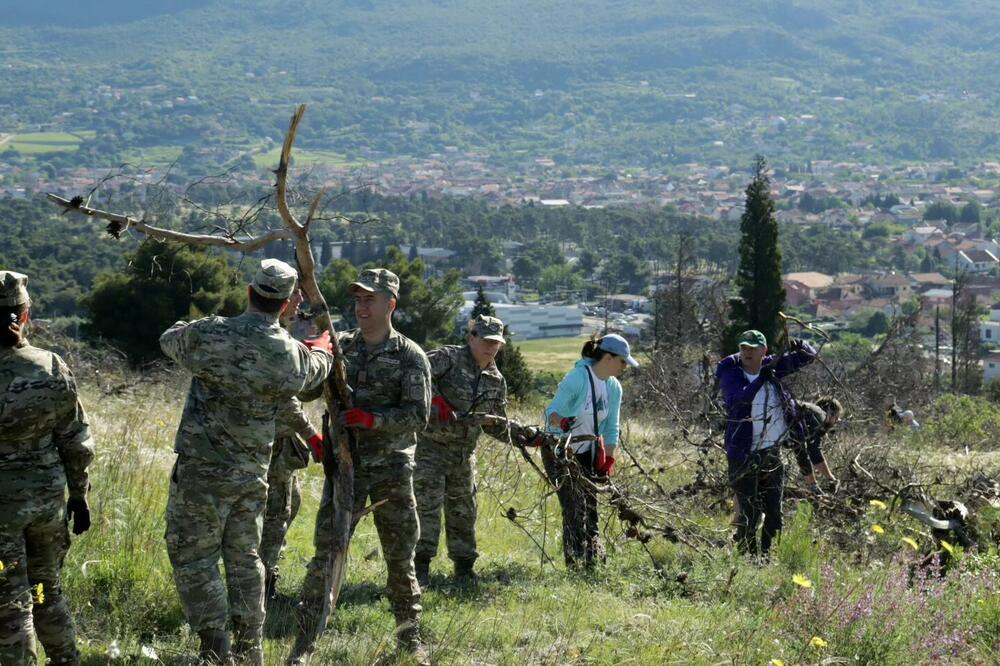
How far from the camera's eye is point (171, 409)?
11.8 meters

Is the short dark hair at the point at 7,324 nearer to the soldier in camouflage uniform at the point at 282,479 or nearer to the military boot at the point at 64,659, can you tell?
the military boot at the point at 64,659

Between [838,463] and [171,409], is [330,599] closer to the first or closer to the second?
[838,463]

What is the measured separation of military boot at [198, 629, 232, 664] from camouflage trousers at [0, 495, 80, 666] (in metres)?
0.44

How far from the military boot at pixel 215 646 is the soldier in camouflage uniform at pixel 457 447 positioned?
1.87 m

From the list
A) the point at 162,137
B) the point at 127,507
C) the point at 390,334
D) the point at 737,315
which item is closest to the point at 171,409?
the point at 127,507

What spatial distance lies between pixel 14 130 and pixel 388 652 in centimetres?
18014

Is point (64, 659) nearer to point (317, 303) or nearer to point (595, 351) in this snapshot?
point (317, 303)

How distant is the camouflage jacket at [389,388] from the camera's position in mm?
5113

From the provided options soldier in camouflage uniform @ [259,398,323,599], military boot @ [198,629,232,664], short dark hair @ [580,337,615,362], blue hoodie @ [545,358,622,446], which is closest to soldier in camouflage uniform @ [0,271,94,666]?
military boot @ [198,629,232,664]

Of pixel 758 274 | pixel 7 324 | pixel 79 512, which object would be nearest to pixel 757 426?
pixel 79 512

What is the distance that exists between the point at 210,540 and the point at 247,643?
42 cm

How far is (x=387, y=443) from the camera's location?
520 cm

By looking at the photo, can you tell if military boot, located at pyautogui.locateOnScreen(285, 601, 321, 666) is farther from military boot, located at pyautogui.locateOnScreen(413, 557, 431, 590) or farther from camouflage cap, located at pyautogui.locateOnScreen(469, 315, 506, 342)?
camouflage cap, located at pyautogui.locateOnScreen(469, 315, 506, 342)

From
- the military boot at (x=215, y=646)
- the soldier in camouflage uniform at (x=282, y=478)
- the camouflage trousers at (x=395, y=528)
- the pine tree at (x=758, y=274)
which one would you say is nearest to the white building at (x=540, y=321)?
the pine tree at (x=758, y=274)
